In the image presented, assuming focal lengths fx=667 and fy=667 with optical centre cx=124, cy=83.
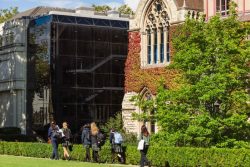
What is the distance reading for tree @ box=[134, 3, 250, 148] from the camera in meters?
29.7

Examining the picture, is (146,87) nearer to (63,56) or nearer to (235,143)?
(63,56)

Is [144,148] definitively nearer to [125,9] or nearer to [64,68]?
[64,68]

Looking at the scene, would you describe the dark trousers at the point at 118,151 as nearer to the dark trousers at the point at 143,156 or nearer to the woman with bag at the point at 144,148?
the woman with bag at the point at 144,148

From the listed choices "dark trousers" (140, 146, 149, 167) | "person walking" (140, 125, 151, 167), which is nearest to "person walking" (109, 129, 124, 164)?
"person walking" (140, 125, 151, 167)

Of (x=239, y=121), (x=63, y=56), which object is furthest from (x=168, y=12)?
(x=239, y=121)

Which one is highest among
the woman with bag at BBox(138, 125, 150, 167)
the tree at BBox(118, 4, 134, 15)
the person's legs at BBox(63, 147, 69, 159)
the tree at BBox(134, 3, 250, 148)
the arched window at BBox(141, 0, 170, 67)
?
the tree at BBox(118, 4, 134, 15)

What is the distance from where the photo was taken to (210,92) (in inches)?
1169

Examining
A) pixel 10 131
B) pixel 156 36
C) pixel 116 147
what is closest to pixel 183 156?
pixel 116 147

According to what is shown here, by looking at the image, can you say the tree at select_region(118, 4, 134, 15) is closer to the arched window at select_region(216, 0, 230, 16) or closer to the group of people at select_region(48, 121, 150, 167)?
the arched window at select_region(216, 0, 230, 16)

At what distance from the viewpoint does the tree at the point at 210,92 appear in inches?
1168

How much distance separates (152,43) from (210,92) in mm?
18878

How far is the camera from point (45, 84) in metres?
57.3

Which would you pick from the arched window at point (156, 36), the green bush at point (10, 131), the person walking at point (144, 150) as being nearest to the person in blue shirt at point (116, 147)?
the person walking at point (144, 150)

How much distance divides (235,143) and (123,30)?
106ft
